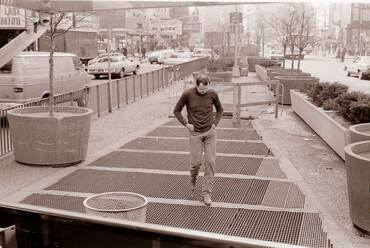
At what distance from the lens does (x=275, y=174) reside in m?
8.57

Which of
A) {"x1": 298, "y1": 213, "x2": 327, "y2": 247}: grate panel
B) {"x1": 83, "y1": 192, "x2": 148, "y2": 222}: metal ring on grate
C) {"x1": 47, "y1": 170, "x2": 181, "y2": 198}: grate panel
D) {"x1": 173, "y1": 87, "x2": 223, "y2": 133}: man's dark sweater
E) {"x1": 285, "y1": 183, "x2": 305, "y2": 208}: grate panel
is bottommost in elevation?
{"x1": 47, "y1": 170, "x2": 181, "y2": 198}: grate panel

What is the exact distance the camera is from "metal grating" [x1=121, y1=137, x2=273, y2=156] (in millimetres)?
10452

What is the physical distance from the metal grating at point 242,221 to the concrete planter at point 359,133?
1.55 meters

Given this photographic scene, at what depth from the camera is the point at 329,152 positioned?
10406 millimetres

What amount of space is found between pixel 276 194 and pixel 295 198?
1.01 feet

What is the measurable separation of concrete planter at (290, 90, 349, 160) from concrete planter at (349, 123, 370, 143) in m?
0.46

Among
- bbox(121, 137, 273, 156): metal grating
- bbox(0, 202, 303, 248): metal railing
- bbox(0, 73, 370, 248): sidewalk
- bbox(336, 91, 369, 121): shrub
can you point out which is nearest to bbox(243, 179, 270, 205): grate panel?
bbox(0, 73, 370, 248): sidewalk

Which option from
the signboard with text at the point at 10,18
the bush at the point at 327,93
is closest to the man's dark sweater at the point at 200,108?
the bush at the point at 327,93

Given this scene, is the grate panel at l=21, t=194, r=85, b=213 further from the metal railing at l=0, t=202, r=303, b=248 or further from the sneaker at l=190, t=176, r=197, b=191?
the metal railing at l=0, t=202, r=303, b=248

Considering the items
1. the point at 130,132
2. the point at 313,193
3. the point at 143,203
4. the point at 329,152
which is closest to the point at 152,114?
the point at 130,132

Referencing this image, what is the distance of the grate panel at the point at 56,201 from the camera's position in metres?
7.00

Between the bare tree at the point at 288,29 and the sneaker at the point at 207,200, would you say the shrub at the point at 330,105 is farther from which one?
the bare tree at the point at 288,29

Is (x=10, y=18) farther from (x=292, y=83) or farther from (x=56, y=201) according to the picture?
(x=56, y=201)

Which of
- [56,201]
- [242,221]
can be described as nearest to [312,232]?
[242,221]
